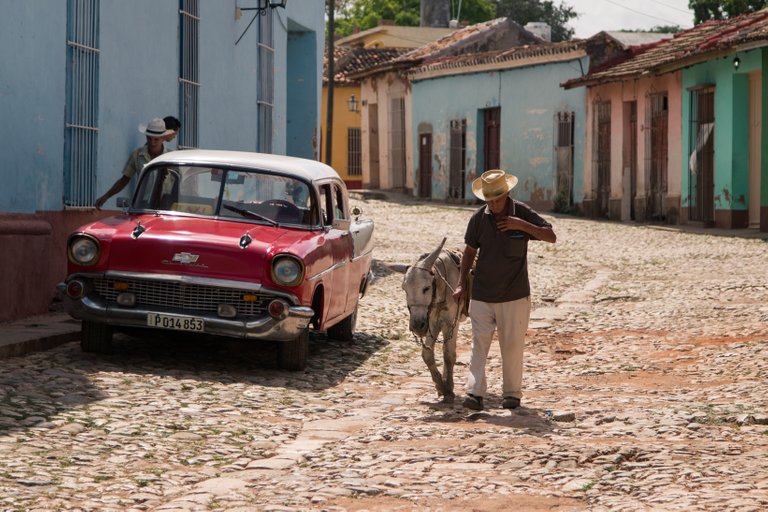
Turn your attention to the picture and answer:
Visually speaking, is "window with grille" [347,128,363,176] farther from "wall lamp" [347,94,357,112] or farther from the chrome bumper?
the chrome bumper

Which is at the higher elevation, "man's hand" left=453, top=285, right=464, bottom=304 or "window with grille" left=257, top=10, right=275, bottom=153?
"window with grille" left=257, top=10, right=275, bottom=153

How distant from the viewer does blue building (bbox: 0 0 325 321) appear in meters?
11.3

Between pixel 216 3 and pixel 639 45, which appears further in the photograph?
pixel 639 45

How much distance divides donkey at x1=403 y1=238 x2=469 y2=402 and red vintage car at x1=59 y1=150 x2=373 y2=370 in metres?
1.09

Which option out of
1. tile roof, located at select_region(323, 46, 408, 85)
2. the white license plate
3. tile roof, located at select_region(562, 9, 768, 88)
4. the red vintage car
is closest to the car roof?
the red vintage car

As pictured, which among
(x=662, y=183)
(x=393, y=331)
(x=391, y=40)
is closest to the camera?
(x=393, y=331)

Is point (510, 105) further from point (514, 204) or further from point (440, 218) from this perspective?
point (514, 204)

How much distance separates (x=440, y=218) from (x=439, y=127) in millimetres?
10495

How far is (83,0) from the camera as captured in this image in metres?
12.7

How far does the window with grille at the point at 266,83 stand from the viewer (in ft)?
61.7

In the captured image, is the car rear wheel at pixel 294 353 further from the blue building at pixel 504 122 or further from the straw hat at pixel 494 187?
the blue building at pixel 504 122

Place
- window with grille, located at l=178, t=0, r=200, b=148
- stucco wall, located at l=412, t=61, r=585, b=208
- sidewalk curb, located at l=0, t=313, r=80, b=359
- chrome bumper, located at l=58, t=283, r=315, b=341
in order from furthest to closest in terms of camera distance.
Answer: stucco wall, located at l=412, t=61, r=585, b=208 → window with grille, located at l=178, t=0, r=200, b=148 → sidewalk curb, located at l=0, t=313, r=80, b=359 → chrome bumper, located at l=58, t=283, r=315, b=341

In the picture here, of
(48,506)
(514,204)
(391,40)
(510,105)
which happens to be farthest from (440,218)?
(391,40)

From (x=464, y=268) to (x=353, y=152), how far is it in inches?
1748
